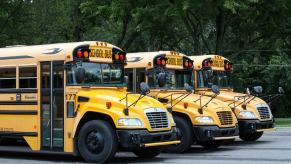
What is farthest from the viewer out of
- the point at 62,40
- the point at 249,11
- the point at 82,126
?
the point at 62,40

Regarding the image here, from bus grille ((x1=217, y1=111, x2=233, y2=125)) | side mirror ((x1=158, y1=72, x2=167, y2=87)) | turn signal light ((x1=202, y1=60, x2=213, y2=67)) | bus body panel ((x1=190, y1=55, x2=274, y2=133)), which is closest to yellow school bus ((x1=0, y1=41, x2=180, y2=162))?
side mirror ((x1=158, y1=72, x2=167, y2=87))

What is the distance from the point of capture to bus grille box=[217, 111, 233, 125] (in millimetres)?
16047

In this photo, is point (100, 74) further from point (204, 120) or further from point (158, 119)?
point (204, 120)

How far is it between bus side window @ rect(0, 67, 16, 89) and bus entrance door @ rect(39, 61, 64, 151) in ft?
3.09

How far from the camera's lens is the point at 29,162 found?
14.0 m

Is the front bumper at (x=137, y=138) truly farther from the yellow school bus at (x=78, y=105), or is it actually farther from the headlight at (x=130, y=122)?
the headlight at (x=130, y=122)

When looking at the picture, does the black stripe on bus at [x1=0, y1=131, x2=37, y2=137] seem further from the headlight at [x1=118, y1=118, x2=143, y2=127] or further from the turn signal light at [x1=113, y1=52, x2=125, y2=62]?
the turn signal light at [x1=113, y1=52, x2=125, y2=62]

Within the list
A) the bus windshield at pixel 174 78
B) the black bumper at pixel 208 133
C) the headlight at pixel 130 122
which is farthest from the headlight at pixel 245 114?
the headlight at pixel 130 122

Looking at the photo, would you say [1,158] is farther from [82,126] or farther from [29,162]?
[82,126]

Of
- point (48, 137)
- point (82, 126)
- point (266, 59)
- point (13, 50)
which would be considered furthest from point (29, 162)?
point (266, 59)

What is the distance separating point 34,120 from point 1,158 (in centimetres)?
166

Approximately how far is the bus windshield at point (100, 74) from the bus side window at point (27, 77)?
1.03m

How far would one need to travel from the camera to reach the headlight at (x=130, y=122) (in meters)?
12.8

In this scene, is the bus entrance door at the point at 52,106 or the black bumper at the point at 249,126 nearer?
the bus entrance door at the point at 52,106
